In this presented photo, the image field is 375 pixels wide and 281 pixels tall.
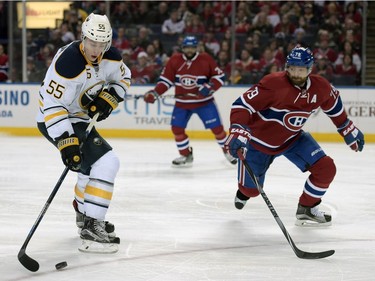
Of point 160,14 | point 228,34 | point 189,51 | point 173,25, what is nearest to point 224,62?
point 228,34

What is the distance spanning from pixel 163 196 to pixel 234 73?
4.39 metres

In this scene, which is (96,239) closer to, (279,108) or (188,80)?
(279,108)

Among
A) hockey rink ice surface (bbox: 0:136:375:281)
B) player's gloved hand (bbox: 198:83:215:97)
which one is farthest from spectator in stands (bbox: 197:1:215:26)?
hockey rink ice surface (bbox: 0:136:375:281)

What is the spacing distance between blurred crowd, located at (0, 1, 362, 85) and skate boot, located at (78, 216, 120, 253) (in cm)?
604

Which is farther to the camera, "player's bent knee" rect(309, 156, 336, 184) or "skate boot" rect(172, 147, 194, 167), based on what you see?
"skate boot" rect(172, 147, 194, 167)

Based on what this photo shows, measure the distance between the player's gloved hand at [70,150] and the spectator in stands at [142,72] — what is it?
6.22 metres

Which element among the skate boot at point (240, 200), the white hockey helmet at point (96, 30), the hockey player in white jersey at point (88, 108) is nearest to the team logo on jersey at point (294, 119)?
the skate boot at point (240, 200)

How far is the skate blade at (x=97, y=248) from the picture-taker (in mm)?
3998

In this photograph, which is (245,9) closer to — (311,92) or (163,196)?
(163,196)

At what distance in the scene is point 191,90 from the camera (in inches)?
304

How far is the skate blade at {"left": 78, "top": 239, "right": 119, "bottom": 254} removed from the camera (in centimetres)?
400

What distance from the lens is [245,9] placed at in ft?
33.8

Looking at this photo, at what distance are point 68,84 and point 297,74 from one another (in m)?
1.26

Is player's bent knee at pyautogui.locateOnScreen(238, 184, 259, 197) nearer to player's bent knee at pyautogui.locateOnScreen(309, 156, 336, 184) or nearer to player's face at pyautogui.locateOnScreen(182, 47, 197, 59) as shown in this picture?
player's bent knee at pyautogui.locateOnScreen(309, 156, 336, 184)
